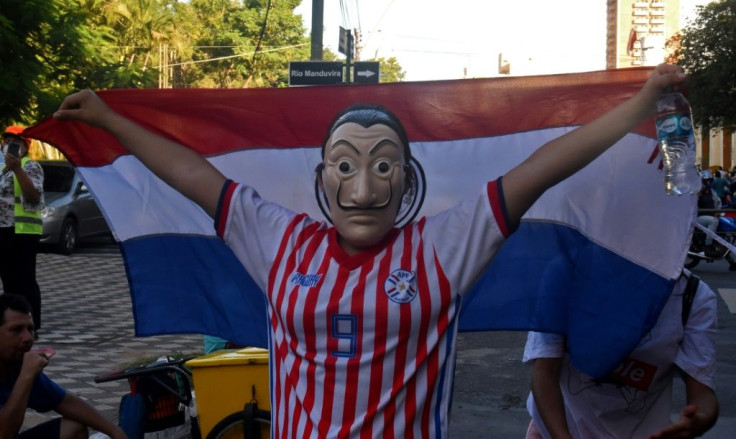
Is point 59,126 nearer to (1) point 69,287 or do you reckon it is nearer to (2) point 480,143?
(2) point 480,143

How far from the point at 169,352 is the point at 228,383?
4493mm

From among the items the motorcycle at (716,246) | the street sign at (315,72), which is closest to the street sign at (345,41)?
Answer: the street sign at (315,72)

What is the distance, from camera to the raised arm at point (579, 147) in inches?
118

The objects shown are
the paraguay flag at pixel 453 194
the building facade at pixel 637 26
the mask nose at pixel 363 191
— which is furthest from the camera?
the building facade at pixel 637 26

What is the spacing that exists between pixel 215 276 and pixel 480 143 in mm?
1156

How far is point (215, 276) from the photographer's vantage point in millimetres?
4020

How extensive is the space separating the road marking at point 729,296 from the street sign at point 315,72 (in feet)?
22.6

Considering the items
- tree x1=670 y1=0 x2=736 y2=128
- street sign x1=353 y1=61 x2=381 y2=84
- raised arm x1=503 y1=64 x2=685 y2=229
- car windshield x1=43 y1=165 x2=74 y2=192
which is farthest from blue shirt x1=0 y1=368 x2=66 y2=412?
tree x1=670 y1=0 x2=736 y2=128

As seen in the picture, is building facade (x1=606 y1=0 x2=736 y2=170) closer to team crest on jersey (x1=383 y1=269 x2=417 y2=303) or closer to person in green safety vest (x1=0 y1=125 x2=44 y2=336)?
person in green safety vest (x1=0 y1=125 x2=44 y2=336)

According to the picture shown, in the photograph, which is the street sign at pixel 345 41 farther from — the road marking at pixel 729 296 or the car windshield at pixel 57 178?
the road marking at pixel 729 296

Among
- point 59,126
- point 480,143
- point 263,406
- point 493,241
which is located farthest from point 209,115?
point 263,406

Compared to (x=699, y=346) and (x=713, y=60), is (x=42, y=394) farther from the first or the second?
(x=713, y=60)

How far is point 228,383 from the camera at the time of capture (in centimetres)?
581

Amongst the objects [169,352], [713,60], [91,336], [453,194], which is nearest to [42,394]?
[453,194]
